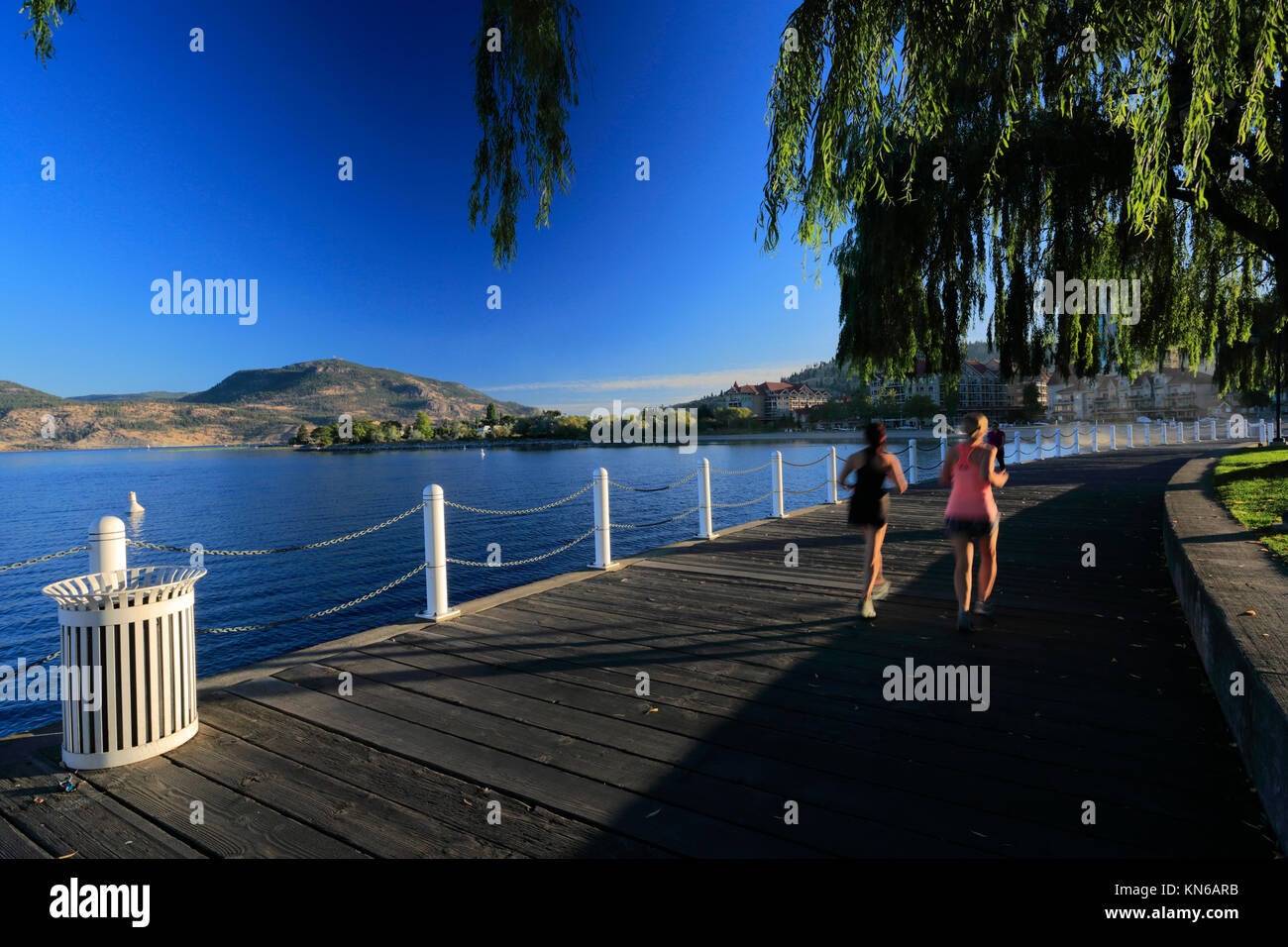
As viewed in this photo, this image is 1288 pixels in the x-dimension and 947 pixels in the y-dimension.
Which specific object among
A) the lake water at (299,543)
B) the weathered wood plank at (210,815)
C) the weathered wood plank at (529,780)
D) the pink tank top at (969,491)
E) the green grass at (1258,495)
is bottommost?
the lake water at (299,543)

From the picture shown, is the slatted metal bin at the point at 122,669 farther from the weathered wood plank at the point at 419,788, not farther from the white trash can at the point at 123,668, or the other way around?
the weathered wood plank at the point at 419,788

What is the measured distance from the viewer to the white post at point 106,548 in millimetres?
3850

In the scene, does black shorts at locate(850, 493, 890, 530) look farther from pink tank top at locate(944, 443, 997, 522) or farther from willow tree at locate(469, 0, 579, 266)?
willow tree at locate(469, 0, 579, 266)

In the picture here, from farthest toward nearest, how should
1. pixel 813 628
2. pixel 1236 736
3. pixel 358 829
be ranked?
pixel 813 628
pixel 1236 736
pixel 358 829

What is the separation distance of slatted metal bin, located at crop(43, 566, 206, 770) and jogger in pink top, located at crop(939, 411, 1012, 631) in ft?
16.4

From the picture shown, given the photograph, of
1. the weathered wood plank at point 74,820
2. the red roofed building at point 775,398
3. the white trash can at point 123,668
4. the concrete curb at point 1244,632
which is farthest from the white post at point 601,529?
the red roofed building at point 775,398

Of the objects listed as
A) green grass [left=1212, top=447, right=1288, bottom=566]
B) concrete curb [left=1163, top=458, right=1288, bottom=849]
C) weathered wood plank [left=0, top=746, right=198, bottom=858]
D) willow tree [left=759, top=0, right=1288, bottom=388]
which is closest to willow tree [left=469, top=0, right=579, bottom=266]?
willow tree [left=759, top=0, right=1288, bottom=388]

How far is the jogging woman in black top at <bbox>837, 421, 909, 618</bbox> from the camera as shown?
544 cm

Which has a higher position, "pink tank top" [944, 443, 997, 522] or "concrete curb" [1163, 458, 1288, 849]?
"pink tank top" [944, 443, 997, 522]

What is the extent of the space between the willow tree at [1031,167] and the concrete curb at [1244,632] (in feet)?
7.29

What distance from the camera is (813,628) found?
533 centimetres
